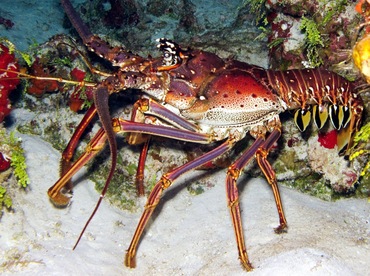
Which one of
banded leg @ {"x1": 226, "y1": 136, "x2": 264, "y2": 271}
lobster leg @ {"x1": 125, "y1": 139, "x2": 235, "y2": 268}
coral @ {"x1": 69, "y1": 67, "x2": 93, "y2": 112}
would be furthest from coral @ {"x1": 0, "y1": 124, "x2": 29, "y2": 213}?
banded leg @ {"x1": 226, "y1": 136, "x2": 264, "y2": 271}

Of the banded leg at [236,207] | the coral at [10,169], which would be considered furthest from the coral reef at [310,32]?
the coral at [10,169]

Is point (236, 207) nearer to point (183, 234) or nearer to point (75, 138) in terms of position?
point (183, 234)

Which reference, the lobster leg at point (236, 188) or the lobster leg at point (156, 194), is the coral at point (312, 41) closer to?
the lobster leg at point (236, 188)

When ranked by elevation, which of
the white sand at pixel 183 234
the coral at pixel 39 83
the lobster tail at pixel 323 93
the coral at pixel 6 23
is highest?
the lobster tail at pixel 323 93

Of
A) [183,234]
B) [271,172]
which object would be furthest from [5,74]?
[271,172]

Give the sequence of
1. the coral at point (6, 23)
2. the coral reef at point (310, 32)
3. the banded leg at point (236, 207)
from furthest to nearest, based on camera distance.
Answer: the coral at point (6, 23), the coral reef at point (310, 32), the banded leg at point (236, 207)

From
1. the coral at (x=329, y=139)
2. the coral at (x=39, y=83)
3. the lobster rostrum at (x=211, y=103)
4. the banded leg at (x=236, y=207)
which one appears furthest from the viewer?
the coral at (x=39, y=83)
